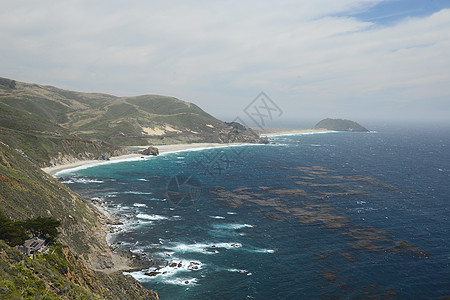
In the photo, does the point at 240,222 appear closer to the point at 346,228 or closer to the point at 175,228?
the point at 175,228

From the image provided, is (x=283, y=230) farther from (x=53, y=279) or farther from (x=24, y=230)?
(x=24, y=230)

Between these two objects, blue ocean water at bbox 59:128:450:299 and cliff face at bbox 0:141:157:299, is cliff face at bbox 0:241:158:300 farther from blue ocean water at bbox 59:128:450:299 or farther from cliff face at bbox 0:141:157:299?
blue ocean water at bbox 59:128:450:299

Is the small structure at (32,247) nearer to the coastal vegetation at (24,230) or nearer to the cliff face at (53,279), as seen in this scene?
the coastal vegetation at (24,230)

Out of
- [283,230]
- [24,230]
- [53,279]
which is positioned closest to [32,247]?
[24,230]

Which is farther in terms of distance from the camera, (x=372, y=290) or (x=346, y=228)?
(x=346, y=228)

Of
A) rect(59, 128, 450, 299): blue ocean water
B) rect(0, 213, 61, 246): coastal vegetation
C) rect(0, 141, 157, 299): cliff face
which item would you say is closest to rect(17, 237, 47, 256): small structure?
rect(0, 213, 61, 246): coastal vegetation

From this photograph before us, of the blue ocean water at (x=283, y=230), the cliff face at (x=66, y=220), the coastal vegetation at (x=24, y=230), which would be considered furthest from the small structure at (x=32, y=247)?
the blue ocean water at (x=283, y=230)

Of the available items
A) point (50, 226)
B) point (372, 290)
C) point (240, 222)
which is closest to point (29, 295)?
point (50, 226)
